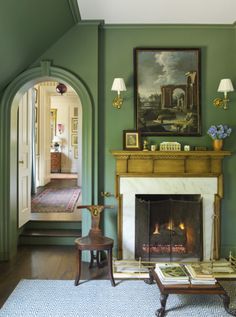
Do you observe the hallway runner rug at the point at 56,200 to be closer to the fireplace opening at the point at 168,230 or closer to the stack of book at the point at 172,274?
the fireplace opening at the point at 168,230

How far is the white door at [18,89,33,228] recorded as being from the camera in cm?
432

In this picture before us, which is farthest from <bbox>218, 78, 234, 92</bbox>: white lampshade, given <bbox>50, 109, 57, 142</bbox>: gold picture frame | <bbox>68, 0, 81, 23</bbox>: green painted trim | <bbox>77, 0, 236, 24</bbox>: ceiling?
<bbox>50, 109, 57, 142</bbox>: gold picture frame

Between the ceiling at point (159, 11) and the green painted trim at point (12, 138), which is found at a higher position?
the ceiling at point (159, 11)

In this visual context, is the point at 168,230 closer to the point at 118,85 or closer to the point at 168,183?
the point at 168,183

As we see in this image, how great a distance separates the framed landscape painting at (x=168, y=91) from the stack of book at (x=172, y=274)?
5.59ft

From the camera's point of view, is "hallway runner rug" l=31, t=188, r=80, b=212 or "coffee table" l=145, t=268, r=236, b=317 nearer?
"coffee table" l=145, t=268, r=236, b=317

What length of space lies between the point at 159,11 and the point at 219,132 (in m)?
1.55

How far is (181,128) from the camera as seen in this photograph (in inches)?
156

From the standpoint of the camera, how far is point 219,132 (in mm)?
3750

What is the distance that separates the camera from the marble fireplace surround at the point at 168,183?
384cm

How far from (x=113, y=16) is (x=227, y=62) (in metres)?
1.52

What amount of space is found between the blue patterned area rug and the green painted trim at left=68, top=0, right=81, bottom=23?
2920 millimetres

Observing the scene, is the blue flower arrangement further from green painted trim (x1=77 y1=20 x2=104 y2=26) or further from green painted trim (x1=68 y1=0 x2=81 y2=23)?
green painted trim (x1=68 y1=0 x2=81 y2=23)

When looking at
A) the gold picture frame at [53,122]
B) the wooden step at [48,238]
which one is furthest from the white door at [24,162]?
the gold picture frame at [53,122]
